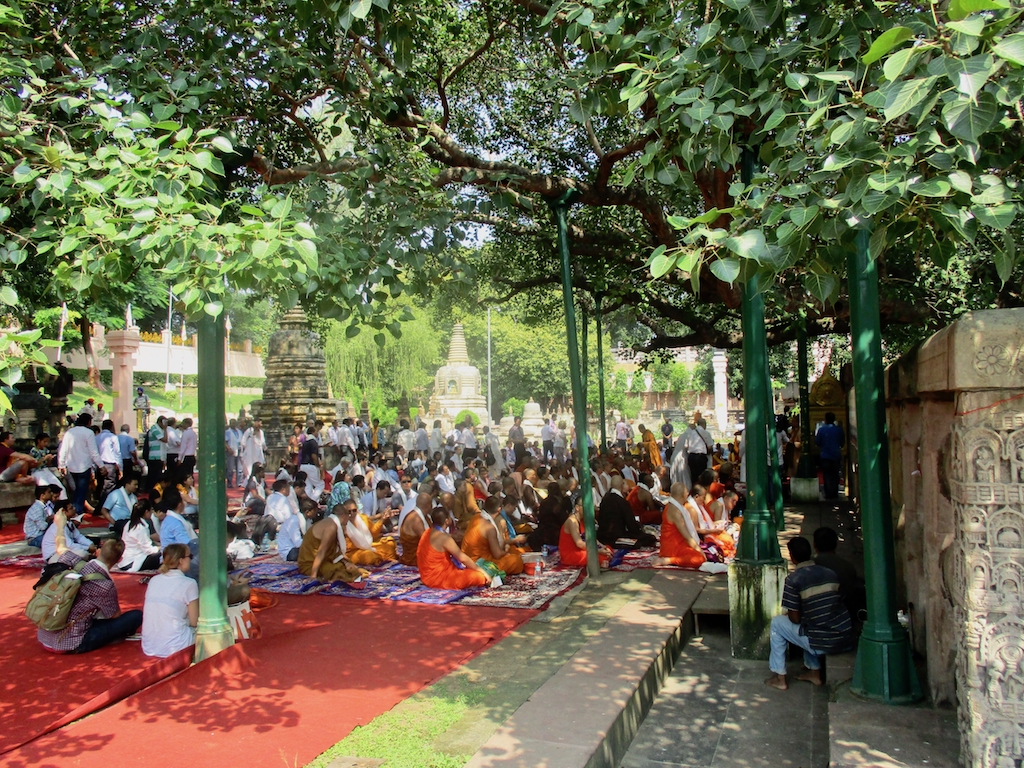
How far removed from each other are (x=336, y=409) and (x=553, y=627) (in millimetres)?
20736

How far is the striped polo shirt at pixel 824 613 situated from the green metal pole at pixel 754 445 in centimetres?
73

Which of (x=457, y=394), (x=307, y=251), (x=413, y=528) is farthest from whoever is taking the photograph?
(x=457, y=394)

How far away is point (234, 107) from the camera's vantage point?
7383mm

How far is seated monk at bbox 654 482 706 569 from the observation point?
373 inches

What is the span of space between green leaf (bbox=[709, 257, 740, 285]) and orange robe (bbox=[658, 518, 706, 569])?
6.47 m

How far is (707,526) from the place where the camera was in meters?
10.5

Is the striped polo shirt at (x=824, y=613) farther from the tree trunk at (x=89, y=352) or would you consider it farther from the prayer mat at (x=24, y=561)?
the tree trunk at (x=89, y=352)

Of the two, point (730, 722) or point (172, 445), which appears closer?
point (730, 722)

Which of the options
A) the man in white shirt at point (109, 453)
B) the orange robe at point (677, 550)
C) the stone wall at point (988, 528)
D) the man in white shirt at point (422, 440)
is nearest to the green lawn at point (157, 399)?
the man in white shirt at point (422, 440)

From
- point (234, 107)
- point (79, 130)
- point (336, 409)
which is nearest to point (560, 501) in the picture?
point (234, 107)

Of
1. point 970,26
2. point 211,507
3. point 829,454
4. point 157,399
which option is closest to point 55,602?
point 211,507

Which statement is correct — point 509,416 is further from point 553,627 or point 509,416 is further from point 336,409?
point 553,627

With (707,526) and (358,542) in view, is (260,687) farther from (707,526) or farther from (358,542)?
(707,526)

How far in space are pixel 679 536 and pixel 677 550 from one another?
163 mm
